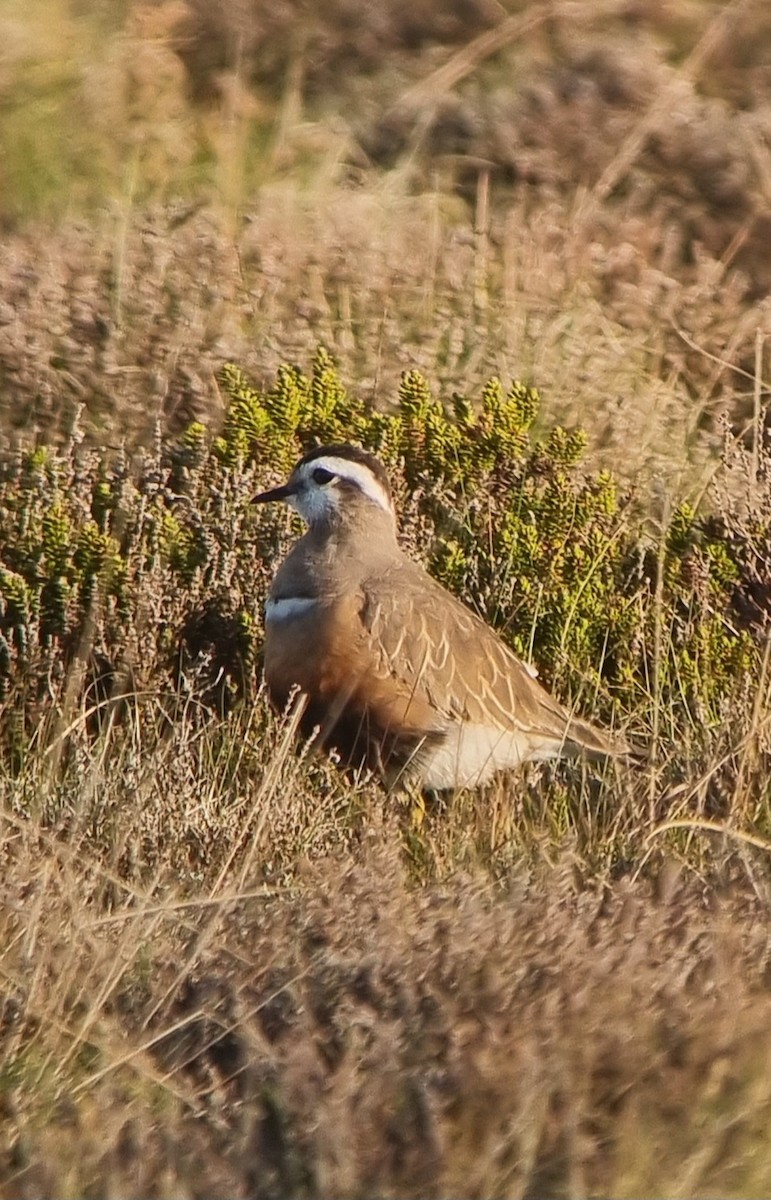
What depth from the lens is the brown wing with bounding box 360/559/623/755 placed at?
6.02 m

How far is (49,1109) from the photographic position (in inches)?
148

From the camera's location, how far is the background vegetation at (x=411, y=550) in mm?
3705

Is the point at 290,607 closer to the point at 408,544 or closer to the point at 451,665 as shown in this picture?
the point at 451,665

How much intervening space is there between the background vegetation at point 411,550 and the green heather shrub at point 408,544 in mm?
19

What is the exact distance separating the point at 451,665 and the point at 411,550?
839 millimetres

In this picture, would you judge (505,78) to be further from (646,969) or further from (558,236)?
(646,969)

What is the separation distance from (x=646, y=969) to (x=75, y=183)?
660cm

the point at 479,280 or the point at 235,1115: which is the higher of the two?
the point at 479,280

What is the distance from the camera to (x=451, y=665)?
20.1 ft

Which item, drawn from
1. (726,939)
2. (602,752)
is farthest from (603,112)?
(726,939)

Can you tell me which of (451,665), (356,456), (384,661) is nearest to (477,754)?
(451,665)

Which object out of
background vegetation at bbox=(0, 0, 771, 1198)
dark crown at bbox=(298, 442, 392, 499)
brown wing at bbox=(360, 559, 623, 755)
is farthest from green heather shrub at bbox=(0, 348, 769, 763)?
dark crown at bbox=(298, 442, 392, 499)

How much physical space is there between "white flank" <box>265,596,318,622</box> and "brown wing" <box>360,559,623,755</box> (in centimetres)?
17

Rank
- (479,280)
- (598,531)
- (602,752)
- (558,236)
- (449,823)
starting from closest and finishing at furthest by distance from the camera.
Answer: (449,823), (602,752), (598,531), (479,280), (558,236)
